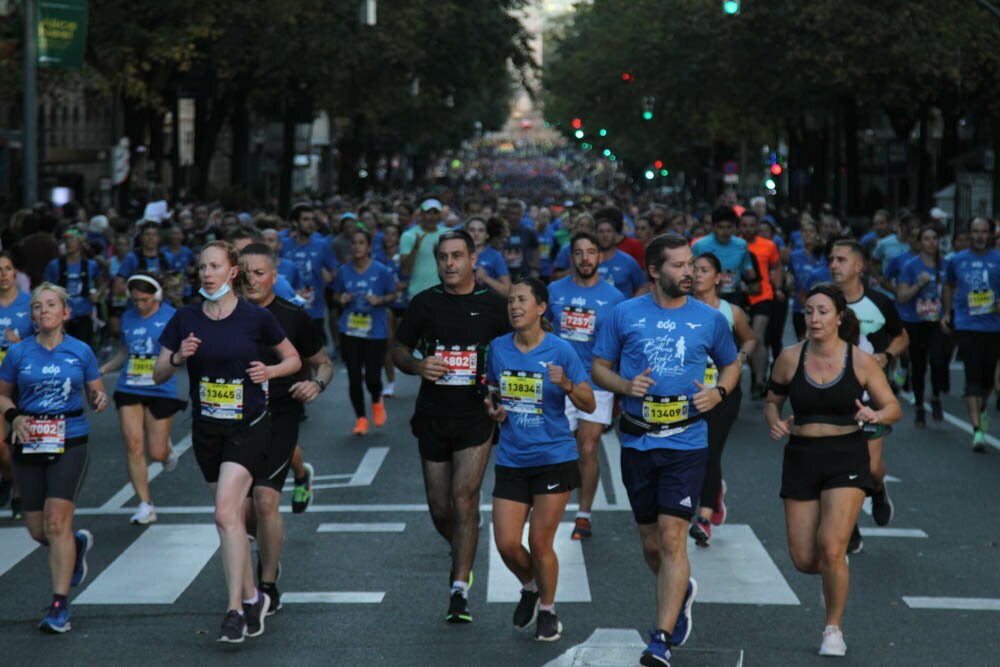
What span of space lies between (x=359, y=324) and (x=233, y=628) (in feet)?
27.2

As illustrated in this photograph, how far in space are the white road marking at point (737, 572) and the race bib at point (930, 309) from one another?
5684 millimetres

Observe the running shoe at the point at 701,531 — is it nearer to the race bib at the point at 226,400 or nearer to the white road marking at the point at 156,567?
the white road marking at the point at 156,567

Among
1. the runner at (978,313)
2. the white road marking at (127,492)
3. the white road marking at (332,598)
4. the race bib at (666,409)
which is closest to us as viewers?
the race bib at (666,409)

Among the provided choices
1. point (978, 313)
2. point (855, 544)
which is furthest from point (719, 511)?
point (978, 313)

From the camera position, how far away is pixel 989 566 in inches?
420

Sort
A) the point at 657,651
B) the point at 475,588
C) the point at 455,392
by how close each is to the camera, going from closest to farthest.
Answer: the point at 657,651
the point at 455,392
the point at 475,588

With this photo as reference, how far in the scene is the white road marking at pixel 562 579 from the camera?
9.75 m

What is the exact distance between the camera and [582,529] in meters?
11.5

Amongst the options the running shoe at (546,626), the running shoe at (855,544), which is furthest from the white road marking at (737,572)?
the running shoe at (546,626)

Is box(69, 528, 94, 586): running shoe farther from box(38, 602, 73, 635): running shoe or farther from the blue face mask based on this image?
the blue face mask

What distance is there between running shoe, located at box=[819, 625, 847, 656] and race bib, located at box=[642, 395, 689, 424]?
1121 mm

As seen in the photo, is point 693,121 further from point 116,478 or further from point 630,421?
point 630,421

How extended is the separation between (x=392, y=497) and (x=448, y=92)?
131 ft

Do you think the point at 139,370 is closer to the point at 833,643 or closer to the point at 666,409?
the point at 666,409
